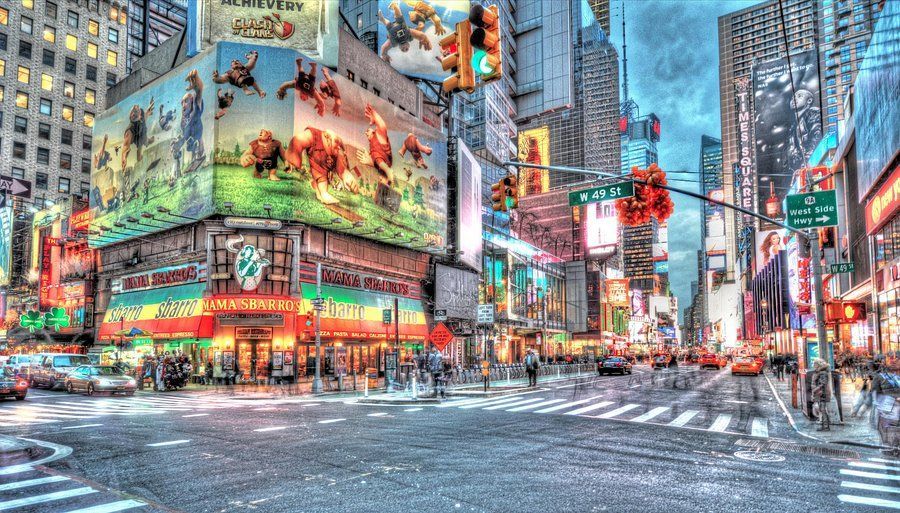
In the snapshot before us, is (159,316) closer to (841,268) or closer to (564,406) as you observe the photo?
(564,406)

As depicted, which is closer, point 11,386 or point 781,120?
point 11,386

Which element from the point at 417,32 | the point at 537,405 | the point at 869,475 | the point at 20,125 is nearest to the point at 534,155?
the point at 417,32

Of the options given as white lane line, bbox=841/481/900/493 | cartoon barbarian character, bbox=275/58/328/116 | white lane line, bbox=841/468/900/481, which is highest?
cartoon barbarian character, bbox=275/58/328/116

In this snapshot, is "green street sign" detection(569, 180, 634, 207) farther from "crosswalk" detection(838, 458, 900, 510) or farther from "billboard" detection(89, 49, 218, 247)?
"billboard" detection(89, 49, 218, 247)

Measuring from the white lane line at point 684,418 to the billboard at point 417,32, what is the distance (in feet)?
138

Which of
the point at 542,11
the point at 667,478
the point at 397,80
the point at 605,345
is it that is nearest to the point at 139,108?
the point at 397,80

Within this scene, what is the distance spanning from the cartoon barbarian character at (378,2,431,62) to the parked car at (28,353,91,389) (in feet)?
117

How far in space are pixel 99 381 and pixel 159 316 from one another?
11.8 meters

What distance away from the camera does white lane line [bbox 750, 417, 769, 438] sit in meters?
14.9

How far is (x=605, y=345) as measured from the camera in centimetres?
10662

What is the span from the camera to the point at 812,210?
54.6 feet

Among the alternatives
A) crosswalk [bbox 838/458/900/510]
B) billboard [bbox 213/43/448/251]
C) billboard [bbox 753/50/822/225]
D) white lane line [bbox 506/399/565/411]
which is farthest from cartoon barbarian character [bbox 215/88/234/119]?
billboard [bbox 753/50/822/225]

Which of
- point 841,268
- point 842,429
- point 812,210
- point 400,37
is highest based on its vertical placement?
point 400,37

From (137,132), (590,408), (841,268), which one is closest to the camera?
(590,408)
